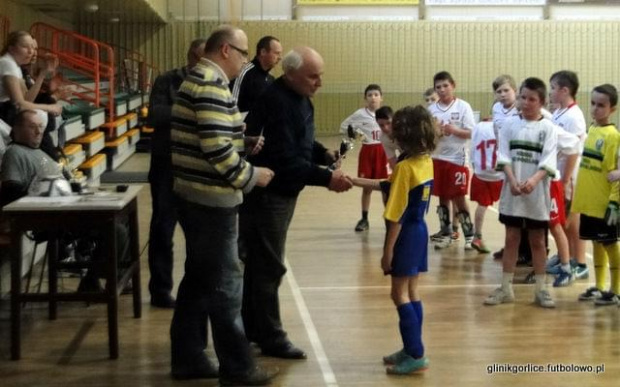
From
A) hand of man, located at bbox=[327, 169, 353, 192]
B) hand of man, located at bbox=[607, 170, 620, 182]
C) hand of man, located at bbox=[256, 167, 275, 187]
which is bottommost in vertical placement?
hand of man, located at bbox=[607, 170, 620, 182]

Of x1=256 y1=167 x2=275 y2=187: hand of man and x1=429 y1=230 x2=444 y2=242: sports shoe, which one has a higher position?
x1=256 y1=167 x2=275 y2=187: hand of man

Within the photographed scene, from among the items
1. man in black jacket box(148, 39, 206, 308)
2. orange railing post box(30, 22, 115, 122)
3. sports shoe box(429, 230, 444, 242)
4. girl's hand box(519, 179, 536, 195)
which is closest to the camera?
man in black jacket box(148, 39, 206, 308)

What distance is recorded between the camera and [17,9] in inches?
640

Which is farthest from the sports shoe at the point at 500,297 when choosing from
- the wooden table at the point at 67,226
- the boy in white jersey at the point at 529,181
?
the wooden table at the point at 67,226

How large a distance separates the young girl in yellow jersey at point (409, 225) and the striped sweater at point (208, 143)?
2.74 ft

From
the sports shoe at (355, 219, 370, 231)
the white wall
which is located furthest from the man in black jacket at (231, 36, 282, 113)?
the white wall

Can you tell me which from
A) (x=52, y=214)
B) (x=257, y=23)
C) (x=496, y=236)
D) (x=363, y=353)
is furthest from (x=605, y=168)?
(x=257, y=23)

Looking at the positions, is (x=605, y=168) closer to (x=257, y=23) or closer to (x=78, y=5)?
(x=78, y=5)

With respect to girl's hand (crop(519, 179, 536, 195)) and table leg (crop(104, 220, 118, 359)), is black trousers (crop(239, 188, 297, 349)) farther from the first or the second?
girl's hand (crop(519, 179, 536, 195))

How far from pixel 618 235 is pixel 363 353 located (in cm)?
215

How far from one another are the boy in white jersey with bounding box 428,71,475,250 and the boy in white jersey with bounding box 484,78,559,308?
2125 millimetres

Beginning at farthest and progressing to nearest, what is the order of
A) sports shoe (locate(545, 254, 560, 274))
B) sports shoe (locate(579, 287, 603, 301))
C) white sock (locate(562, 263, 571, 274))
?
1. sports shoe (locate(545, 254, 560, 274))
2. white sock (locate(562, 263, 571, 274))
3. sports shoe (locate(579, 287, 603, 301))

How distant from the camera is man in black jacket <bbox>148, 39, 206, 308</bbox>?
617cm

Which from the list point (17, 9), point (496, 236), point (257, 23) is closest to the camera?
point (496, 236)
